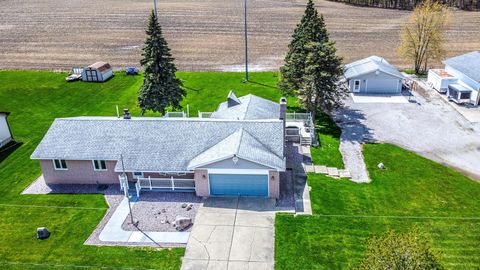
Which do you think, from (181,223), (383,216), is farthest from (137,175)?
(383,216)

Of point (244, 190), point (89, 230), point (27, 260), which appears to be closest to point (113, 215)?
point (89, 230)

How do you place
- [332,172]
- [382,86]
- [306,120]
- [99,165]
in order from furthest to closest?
[382,86] → [306,120] → [332,172] → [99,165]

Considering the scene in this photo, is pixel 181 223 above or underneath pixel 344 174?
underneath

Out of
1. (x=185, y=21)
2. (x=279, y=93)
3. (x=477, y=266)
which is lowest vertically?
(x=477, y=266)

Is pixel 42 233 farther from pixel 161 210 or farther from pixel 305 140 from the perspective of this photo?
pixel 305 140

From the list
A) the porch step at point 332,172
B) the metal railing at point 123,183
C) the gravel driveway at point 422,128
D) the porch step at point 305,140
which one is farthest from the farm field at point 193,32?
the metal railing at point 123,183

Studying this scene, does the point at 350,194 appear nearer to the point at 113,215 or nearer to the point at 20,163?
the point at 113,215
